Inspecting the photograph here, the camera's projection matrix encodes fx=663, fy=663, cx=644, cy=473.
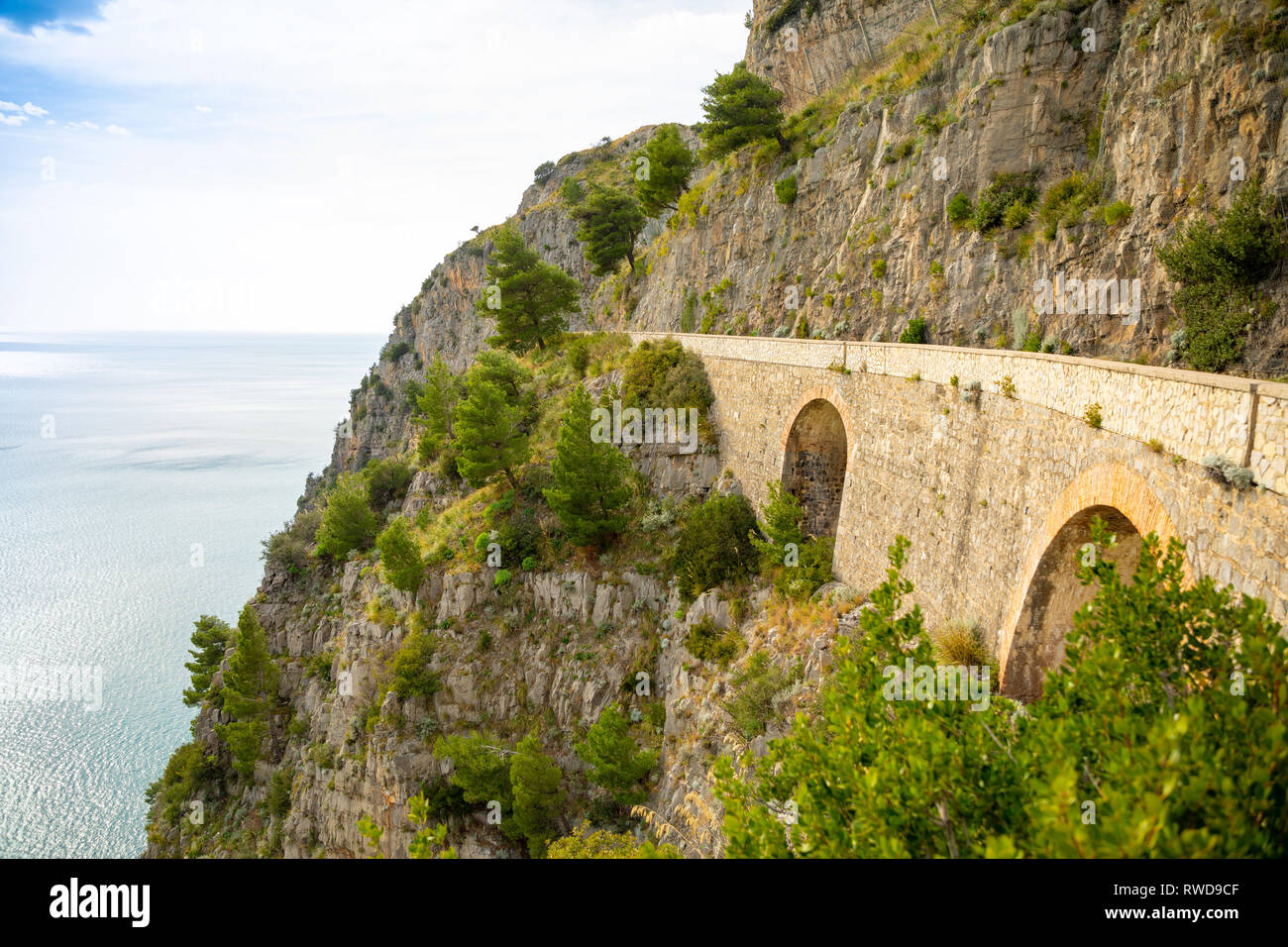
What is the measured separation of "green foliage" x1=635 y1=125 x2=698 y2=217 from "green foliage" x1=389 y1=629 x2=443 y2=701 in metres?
25.9

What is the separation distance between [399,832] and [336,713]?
5603 mm

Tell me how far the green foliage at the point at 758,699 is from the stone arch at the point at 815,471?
5.00m

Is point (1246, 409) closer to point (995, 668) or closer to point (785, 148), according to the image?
point (995, 668)

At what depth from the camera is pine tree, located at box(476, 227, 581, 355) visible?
31931mm

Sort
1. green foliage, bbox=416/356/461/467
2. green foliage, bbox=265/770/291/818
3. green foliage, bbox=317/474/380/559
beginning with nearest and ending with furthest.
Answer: green foliage, bbox=265/770/291/818 < green foliage, bbox=416/356/461/467 < green foliage, bbox=317/474/380/559

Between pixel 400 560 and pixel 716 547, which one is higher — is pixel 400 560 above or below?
below

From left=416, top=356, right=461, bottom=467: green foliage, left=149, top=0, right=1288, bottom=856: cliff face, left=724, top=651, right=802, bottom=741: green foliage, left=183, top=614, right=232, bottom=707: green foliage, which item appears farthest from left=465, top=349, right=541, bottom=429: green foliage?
left=183, top=614, right=232, bottom=707: green foliage

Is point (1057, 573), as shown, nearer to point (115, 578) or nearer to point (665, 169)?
point (665, 169)

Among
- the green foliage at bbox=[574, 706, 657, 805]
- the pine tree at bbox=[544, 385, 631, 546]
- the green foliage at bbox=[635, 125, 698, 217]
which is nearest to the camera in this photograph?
the green foliage at bbox=[574, 706, 657, 805]

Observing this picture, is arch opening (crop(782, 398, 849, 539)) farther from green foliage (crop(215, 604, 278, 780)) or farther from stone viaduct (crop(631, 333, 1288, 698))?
green foliage (crop(215, 604, 278, 780))

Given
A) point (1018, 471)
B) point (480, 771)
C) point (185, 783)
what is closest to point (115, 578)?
point (185, 783)

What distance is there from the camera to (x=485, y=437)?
2314 centimetres

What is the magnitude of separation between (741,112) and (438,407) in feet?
60.1

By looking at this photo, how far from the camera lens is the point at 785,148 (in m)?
27.2
